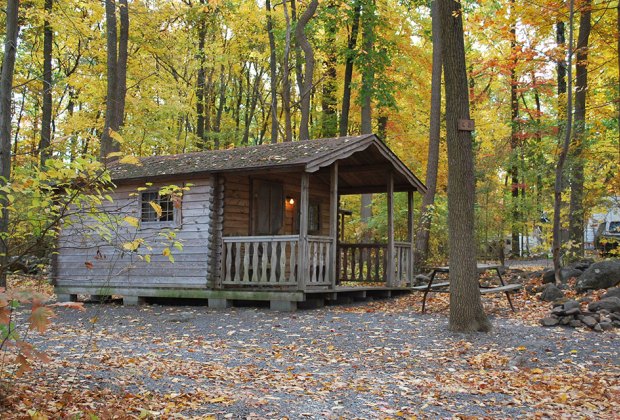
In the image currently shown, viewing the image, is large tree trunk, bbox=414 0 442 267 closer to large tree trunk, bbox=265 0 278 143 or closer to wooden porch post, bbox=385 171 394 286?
wooden porch post, bbox=385 171 394 286

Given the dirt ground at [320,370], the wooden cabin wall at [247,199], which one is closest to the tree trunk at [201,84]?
the wooden cabin wall at [247,199]

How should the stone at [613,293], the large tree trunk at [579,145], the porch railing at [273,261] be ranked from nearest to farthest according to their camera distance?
the stone at [613,293]
the porch railing at [273,261]
the large tree trunk at [579,145]

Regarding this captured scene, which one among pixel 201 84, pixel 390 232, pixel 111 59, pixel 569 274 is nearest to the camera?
pixel 569 274

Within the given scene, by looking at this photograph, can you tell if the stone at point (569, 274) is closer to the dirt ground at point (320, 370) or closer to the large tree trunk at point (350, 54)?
the dirt ground at point (320, 370)

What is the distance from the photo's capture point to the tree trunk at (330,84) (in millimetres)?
22920

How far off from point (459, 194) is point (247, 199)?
261 inches

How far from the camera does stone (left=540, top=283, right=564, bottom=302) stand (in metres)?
12.9

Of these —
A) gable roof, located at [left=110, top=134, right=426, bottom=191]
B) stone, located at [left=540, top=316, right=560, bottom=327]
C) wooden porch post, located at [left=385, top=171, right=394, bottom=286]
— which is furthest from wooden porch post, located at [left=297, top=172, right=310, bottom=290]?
stone, located at [left=540, top=316, right=560, bottom=327]

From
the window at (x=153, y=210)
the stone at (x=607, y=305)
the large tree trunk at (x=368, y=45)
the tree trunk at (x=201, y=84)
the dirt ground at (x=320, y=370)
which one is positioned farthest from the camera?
the tree trunk at (x=201, y=84)

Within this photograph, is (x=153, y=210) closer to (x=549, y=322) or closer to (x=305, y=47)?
(x=549, y=322)

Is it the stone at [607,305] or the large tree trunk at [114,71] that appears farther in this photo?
the large tree trunk at [114,71]

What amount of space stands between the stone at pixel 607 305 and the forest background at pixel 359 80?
6.21 meters

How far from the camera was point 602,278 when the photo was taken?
13219mm

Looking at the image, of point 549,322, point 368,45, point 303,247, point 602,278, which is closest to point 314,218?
point 303,247
